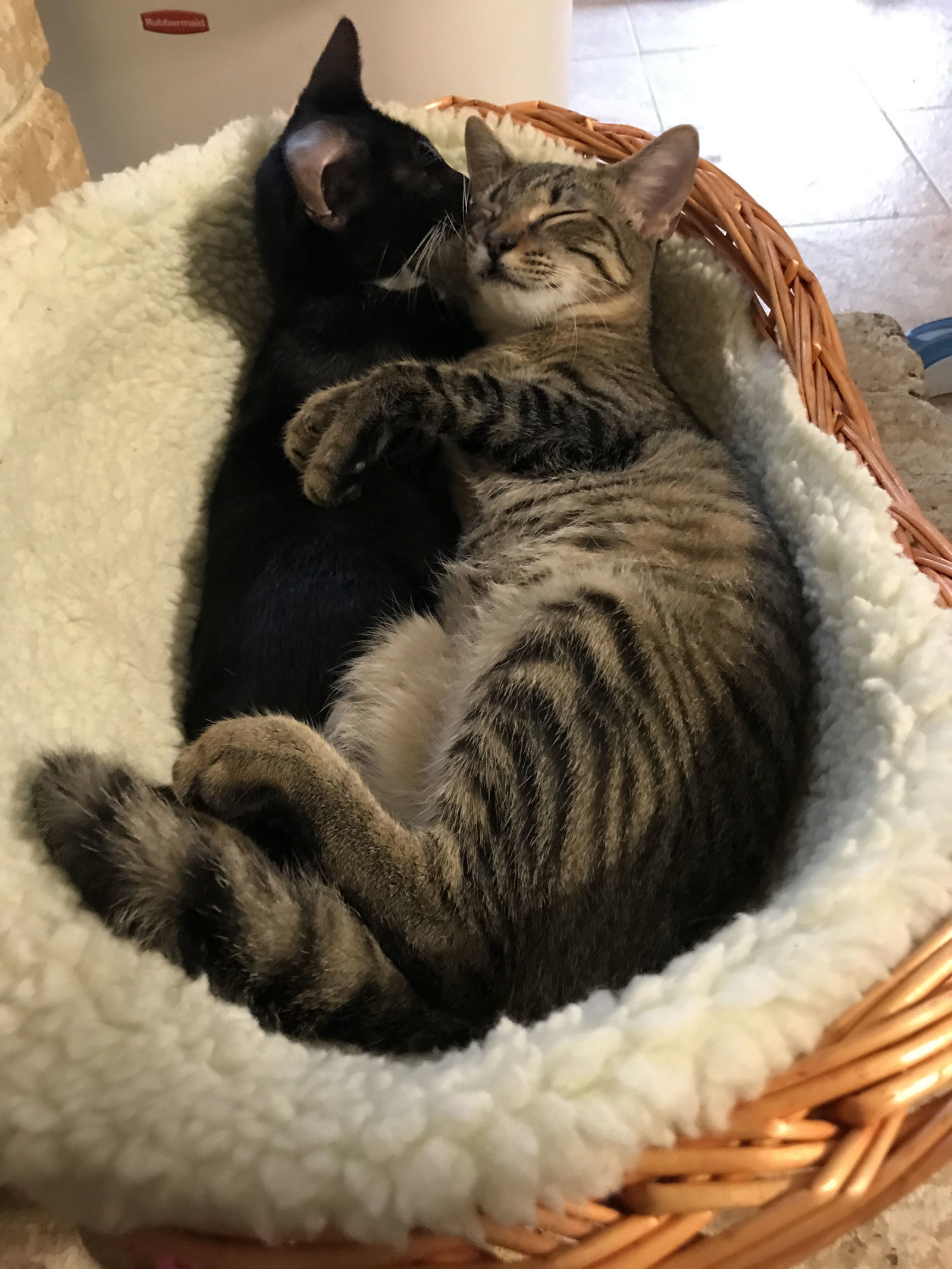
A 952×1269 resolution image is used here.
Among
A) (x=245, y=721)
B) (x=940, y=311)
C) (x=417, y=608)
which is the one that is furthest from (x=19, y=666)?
(x=940, y=311)

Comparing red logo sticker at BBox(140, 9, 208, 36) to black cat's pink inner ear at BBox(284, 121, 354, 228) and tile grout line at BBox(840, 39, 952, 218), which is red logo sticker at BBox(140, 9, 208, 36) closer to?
black cat's pink inner ear at BBox(284, 121, 354, 228)

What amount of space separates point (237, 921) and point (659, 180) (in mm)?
1246

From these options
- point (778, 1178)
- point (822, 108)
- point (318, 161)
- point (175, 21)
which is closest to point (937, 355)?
point (822, 108)

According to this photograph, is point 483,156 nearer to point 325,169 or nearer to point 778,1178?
point 325,169

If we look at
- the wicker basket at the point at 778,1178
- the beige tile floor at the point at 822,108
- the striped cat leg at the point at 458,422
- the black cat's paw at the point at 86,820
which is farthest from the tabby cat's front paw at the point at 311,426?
the beige tile floor at the point at 822,108

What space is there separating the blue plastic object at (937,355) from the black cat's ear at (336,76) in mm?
1473

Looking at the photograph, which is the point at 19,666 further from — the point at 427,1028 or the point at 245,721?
the point at 427,1028

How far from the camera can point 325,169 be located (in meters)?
1.33

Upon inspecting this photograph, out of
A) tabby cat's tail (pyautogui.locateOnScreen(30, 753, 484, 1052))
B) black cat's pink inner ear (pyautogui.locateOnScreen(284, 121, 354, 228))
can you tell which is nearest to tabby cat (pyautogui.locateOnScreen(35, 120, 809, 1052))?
tabby cat's tail (pyautogui.locateOnScreen(30, 753, 484, 1052))

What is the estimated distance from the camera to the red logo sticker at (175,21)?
182 centimetres

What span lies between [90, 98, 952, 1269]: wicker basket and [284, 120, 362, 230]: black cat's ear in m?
1.19

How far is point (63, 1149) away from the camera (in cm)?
62

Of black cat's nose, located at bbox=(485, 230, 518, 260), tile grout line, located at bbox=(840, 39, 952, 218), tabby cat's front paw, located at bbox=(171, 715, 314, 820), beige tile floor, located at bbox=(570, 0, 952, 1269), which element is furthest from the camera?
tile grout line, located at bbox=(840, 39, 952, 218)

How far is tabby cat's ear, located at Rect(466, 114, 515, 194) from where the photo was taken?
1.48 metres
